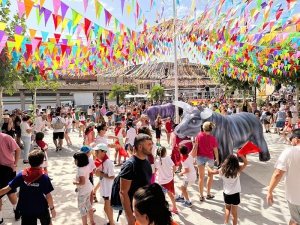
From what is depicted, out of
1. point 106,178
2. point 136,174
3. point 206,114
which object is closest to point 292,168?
point 136,174

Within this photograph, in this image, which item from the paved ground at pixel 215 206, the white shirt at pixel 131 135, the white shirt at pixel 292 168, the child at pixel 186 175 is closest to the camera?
the white shirt at pixel 292 168

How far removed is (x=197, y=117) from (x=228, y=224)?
3.22m

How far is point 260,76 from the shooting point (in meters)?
13.8

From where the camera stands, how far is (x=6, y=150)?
411 centimetres

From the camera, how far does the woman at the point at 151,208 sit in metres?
1.58

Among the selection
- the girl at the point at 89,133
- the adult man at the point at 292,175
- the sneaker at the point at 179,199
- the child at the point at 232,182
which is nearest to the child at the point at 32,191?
the child at the point at 232,182

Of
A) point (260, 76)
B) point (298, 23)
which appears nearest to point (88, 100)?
point (260, 76)

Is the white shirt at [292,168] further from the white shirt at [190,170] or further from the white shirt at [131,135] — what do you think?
the white shirt at [131,135]

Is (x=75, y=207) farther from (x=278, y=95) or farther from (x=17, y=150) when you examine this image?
(x=278, y=95)

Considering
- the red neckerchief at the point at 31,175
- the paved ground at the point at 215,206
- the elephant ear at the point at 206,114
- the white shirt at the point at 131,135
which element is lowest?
the paved ground at the point at 215,206

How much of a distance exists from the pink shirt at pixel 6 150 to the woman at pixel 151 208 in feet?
11.1

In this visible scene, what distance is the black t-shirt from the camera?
8.02 feet

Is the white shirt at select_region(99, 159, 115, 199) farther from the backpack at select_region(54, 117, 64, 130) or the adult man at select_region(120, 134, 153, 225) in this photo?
the backpack at select_region(54, 117, 64, 130)

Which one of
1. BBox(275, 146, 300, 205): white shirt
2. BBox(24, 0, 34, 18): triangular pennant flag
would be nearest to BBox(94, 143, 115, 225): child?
BBox(275, 146, 300, 205): white shirt
